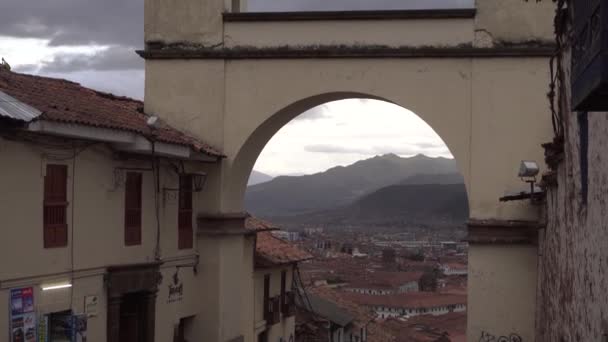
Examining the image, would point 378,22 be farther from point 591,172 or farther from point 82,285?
point 591,172

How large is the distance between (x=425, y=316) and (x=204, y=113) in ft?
135

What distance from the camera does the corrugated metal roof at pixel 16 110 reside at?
10140 millimetres

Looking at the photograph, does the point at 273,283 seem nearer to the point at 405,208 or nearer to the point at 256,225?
the point at 256,225

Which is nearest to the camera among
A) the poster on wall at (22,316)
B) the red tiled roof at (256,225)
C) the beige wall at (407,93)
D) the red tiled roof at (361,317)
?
the poster on wall at (22,316)

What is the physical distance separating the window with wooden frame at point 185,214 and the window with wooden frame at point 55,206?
3401 millimetres

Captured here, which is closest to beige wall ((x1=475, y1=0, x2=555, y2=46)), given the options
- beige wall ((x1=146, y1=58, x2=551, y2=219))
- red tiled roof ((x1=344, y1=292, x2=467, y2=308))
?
beige wall ((x1=146, y1=58, x2=551, y2=219))

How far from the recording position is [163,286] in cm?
1447

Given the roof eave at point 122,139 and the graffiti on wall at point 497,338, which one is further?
the graffiti on wall at point 497,338

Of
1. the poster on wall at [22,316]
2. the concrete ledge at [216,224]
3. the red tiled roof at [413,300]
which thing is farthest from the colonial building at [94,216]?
the red tiled roof at [413,300]

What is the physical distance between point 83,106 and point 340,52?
14.1 ft

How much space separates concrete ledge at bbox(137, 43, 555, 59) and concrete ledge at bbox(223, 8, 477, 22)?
18.9 inches

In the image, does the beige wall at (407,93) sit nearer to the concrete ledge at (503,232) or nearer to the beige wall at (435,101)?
the beige wall at (435,101)

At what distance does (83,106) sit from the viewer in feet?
42.5

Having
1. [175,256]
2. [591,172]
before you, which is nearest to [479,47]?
[175,256]
